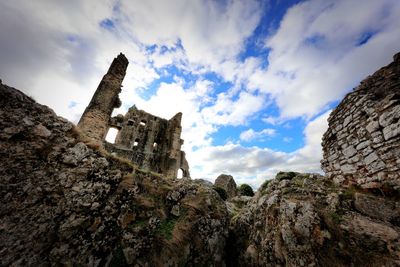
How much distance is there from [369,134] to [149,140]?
2366 cm

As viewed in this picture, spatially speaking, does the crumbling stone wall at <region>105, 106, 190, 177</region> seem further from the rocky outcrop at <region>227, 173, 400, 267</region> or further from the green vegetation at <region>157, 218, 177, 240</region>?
the rocky outcrop at <region>227, 173, 400, 267</region>

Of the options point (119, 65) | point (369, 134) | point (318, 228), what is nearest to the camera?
point (318, 228)

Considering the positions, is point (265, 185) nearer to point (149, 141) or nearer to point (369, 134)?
point (369, 134)

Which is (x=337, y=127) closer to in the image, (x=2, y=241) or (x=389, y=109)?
(x=389, y=109)

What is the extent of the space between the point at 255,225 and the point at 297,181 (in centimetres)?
212

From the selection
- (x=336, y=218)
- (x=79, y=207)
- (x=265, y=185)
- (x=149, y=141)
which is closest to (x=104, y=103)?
(x=79, y=207)

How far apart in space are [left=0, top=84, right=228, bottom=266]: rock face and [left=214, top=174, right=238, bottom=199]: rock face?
14914mm

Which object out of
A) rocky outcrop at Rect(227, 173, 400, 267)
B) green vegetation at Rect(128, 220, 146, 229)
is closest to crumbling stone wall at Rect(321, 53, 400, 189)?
rocky outcrop at Rect(227, 173, 400, 267)

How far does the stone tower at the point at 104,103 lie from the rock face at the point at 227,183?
14.2 metres

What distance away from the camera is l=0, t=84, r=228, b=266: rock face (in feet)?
11.5

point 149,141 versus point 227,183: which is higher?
point 149,141

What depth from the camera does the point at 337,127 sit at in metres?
5.88

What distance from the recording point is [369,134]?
4.61 m

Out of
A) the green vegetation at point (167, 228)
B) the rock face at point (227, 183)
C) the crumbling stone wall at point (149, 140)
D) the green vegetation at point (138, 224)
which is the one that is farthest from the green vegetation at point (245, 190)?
the green vegetation at point (138, 224)
